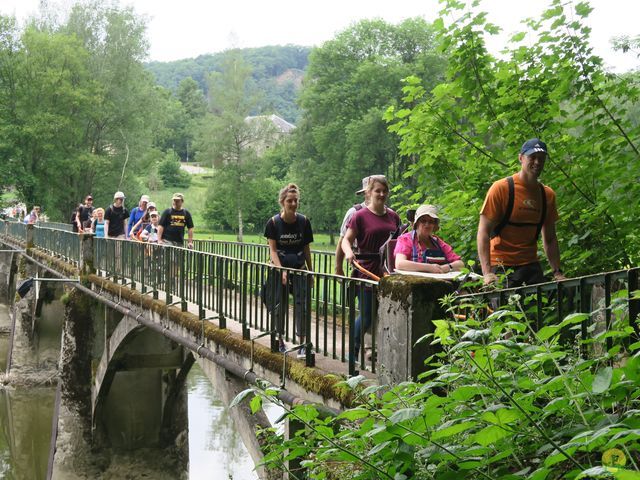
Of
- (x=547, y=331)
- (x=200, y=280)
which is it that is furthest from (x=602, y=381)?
(x=200, y=280)

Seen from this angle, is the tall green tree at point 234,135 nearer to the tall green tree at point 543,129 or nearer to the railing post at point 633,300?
the tall green tree at point 543,129

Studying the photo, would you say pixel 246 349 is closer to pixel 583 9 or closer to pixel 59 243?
pixel 583 9

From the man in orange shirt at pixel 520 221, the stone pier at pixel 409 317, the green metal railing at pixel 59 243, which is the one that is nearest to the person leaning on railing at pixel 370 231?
the man in orange shirt at pixel 520 221

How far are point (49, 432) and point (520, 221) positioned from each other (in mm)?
20240

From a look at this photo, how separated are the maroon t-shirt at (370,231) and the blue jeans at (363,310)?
570 millimetres

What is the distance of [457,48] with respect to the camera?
7098 millimetres

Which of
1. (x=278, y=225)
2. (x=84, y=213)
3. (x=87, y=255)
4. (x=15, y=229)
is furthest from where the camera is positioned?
(x=15, y=229)

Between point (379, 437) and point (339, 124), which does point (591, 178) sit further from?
point (339, 124)

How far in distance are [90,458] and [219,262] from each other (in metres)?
8.93

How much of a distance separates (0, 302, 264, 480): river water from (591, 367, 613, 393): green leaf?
1427cm

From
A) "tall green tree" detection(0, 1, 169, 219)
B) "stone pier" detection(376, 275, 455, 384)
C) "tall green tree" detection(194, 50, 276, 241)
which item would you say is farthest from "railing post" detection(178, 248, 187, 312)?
"tall green tree" detection(194, 50, 276, 241)

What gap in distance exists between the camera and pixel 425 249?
5.58 metres

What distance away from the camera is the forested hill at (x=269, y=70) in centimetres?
16957

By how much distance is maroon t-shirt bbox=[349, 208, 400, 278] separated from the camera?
634 cm
